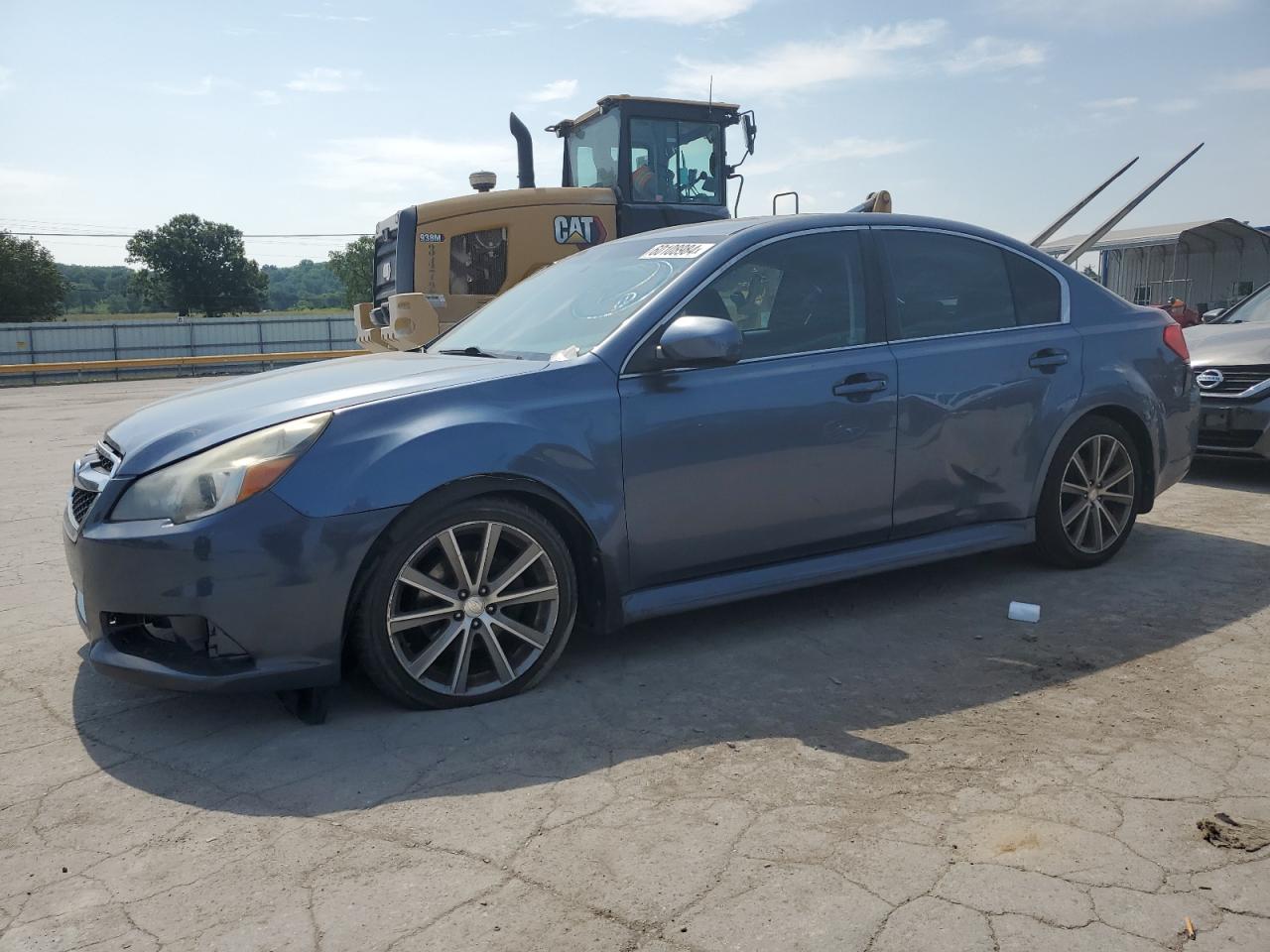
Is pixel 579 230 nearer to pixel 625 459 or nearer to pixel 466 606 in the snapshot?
pixel 625 459

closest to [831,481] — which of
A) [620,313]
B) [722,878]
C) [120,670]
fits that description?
[620,313]

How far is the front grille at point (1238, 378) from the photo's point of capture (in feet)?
24.1

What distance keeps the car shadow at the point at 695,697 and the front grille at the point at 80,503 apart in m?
0.66

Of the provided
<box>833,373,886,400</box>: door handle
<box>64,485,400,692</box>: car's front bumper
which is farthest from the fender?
<box>64,485,400,692</box>: car's front bumper

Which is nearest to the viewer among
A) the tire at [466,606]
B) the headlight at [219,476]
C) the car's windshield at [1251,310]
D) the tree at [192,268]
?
the headlight at [219,476]

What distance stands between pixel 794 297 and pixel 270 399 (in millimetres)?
2075

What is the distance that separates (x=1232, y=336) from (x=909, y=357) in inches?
184

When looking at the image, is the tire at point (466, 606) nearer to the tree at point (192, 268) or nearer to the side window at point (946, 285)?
the side window at point (946, 285)

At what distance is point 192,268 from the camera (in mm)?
94250

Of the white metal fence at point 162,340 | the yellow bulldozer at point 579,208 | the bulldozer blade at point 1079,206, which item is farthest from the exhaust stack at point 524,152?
the white metal fence at point 162,340

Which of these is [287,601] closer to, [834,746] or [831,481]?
[834,746]

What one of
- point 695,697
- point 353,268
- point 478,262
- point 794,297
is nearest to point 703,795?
point 695,697

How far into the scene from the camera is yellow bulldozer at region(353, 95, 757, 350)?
10852mm

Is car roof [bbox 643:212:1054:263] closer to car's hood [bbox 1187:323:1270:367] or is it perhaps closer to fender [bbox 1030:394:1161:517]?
fender [bbox 1030:394:1161:517]
